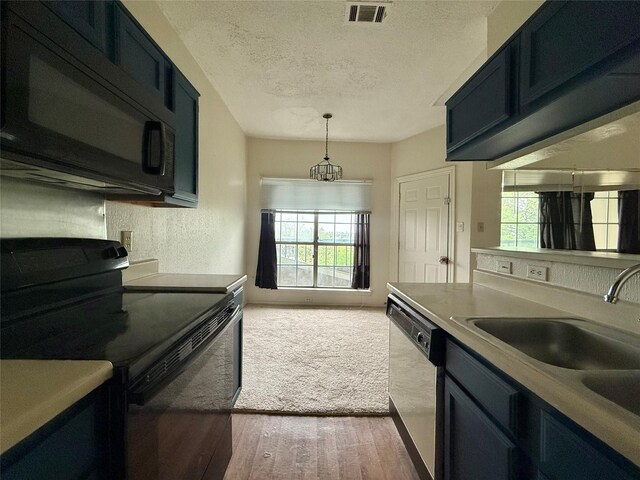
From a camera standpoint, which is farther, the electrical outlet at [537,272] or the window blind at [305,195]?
the window blind at [305,195]

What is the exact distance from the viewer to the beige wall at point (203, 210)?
6.11ft

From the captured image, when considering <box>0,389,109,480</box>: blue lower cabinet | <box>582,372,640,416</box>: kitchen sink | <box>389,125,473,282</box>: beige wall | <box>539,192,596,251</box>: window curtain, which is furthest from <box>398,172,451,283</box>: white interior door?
<box>0,389,109,480</box>: blue lower cabinet

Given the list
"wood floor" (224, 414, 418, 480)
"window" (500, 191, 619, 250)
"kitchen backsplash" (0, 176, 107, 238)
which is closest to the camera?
"kitchen backsplash" (0, 176, 107, 238)

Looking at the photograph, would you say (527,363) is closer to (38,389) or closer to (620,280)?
(620,280)

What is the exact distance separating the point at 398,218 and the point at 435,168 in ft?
3.33

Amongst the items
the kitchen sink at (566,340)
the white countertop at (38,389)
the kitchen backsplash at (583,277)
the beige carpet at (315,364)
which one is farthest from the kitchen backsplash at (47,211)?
the kitchen backsplash at (583,277)

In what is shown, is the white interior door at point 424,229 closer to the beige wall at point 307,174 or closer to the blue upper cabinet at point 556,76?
the beige wall at point 307,174

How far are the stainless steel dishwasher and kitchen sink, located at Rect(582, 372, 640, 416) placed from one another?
538mm

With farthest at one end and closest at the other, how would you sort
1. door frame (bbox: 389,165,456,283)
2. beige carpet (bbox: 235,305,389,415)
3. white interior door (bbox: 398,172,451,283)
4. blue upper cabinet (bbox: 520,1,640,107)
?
white interior door (bbox: 398,172,451,283), door frame (bbox: 389,165,456,283), beige carpet (bbox: 235,305,389,415), blue upper cabinet (bbox: 520,1,640,107)

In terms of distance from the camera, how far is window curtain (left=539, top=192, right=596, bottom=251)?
5.42 feet

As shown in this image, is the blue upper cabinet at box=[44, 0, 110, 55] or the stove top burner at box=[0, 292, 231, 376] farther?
the blue upper cabinet at box=[44, 0, 110, 55]

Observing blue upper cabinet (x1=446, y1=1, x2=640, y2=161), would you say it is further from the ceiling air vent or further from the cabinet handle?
the cabinet handle

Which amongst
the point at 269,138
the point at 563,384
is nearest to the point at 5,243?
the point at 563,384

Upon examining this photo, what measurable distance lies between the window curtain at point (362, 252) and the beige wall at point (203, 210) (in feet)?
6.11
